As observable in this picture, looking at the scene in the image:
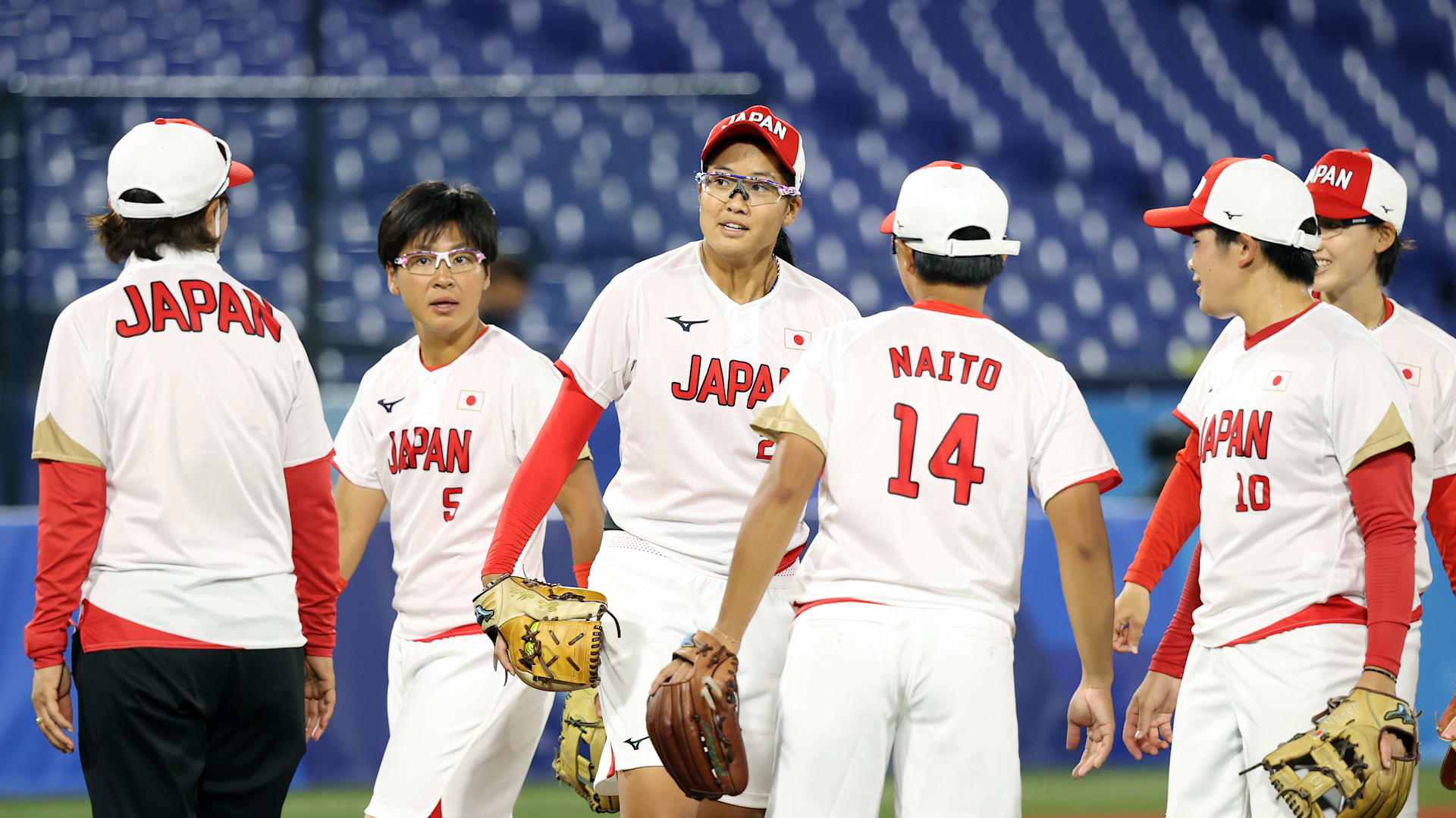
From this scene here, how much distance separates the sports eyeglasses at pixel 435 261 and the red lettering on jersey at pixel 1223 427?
205cm

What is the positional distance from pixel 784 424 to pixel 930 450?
0.29 m

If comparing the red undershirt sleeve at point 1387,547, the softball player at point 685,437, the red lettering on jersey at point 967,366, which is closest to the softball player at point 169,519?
the softball player at point 685,437

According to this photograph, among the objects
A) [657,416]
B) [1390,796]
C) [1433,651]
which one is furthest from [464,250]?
[1433,651]

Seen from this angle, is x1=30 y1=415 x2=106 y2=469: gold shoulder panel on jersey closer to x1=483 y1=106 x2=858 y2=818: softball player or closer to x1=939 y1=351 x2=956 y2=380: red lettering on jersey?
x1=483 y1=106 x2=858 y2=818: softball player

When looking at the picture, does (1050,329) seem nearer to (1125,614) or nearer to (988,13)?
(988,13)

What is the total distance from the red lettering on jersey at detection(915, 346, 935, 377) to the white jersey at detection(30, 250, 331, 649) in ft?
4.53

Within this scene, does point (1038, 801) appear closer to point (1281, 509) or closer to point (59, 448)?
point (1281, 509)

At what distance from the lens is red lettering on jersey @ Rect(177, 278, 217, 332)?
305 centimetres

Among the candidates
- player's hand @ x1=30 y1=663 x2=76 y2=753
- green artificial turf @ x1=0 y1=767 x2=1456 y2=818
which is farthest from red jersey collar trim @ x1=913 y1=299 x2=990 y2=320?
green artificial turf @ x1=0 y1=767 x2=1456 y2=818

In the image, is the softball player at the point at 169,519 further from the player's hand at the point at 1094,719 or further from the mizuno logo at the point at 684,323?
the player's hand at the point at 1094,719

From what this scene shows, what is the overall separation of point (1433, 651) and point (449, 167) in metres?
6.04

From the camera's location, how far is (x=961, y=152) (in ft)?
35.5

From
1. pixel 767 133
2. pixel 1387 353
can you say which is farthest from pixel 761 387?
pixel 1387 353

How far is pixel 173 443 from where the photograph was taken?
2998 mm
